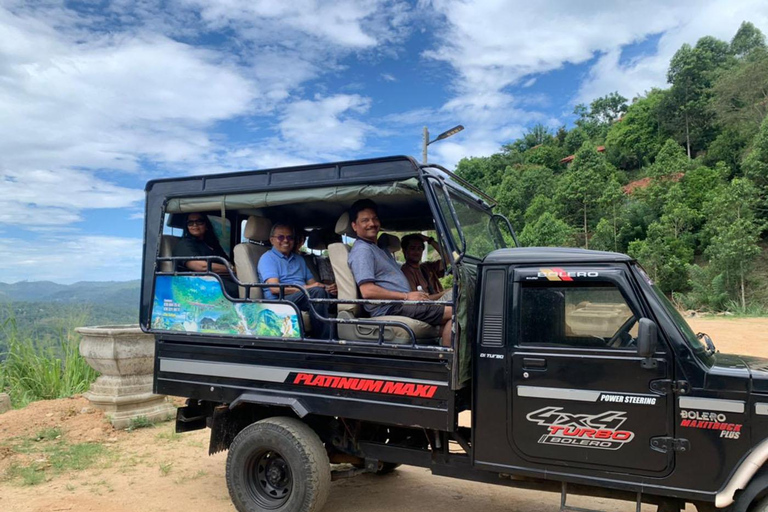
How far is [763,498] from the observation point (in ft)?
→ 9.96

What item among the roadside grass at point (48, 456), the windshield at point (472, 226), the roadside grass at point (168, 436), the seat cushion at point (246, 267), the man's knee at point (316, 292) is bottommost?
the roadside grass at point (48, 456)

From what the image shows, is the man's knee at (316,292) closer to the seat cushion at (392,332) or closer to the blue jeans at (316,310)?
the blue jeans at (316,310)

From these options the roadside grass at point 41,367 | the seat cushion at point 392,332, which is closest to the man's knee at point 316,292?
the seat cushion at point 392,332

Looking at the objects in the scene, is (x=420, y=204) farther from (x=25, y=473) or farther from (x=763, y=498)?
(x=25, y=473)

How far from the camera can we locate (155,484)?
5195 mm

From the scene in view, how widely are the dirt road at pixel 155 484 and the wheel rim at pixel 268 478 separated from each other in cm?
54

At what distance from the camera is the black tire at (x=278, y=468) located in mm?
3975

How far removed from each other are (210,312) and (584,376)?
302 cm

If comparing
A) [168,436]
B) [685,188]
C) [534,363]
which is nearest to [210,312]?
[534,363]

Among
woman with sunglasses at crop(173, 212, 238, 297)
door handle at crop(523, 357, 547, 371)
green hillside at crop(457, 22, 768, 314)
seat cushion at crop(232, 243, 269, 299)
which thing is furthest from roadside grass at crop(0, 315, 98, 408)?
green hillside at crop(457, 22, 768, 314)

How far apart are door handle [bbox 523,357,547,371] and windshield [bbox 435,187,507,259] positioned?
3.08ft

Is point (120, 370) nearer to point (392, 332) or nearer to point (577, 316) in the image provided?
point (392, 332)

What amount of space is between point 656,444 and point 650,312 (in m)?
0.79

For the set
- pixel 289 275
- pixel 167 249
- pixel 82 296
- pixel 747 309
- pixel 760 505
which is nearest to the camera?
pixel 760 505
